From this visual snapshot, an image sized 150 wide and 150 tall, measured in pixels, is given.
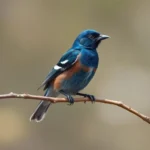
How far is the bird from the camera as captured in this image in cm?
377

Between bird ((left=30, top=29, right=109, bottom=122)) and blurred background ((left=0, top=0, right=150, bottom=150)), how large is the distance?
325 cm

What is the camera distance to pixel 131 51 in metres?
8.48

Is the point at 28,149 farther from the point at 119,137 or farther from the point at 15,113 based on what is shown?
the point at 119,137

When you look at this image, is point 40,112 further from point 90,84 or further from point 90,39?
point 90,84

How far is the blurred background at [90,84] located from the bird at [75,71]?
325 centimetres

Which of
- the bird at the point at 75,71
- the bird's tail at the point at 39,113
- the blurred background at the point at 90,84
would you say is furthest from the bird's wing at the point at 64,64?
the blurred background at the point at 90,84

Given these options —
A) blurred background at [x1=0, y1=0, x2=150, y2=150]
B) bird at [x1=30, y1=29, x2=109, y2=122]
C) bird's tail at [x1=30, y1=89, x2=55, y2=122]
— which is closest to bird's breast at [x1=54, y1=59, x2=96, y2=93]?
bird at [x1=30, y1=29, x2=109, y2=122]

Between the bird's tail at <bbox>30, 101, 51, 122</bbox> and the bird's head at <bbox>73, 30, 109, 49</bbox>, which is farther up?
the bird's head at <bbox>73, 30, 109, 49</bbox>

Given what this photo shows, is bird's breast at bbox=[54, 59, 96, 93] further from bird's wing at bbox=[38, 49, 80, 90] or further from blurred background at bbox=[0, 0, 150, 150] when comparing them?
blurred background at bbox=[0, 0, 150, 150]

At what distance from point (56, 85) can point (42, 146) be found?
3723mm

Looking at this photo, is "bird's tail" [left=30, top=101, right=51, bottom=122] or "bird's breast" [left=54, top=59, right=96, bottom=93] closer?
"bird's breast" [left=54, top=59, right=96, bottom=93]

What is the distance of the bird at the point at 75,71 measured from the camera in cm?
377

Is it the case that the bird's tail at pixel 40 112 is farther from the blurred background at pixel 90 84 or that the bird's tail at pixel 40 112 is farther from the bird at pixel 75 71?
the blurred background at pixel 90 84
